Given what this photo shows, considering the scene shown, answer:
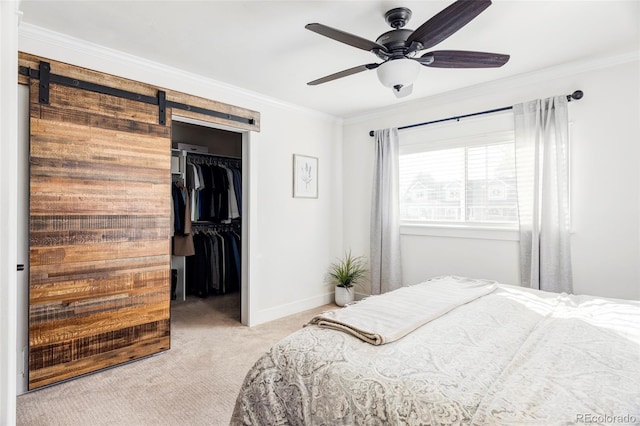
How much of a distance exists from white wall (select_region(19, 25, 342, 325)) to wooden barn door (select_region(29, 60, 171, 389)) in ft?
1.89

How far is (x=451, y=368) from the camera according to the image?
3.93 ft

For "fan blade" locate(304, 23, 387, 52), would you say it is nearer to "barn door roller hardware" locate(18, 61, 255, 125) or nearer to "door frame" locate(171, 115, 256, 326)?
"barn door roller hardware" locate(18, 61, 255, 125)

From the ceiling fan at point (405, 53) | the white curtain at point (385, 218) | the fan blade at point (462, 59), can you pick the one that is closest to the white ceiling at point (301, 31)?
the ceiling fan at point (405, 53)

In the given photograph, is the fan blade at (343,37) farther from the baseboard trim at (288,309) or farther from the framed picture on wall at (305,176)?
the baseboard trim at (288,309)

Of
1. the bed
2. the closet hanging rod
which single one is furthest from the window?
the closet hanging rod

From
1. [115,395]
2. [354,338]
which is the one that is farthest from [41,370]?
[354,338]

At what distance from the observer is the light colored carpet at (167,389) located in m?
2.03

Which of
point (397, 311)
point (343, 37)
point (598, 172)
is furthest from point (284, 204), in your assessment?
point (598, 172)

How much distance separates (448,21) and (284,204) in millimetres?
2652

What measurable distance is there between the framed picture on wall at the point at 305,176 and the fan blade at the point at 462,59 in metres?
2.16

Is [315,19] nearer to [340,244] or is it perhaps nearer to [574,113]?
[574,113]

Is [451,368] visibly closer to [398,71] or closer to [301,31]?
[398,71]

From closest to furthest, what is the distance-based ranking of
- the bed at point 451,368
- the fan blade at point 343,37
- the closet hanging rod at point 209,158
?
the bed at point 451,368 → the fan blade at point 343,37 → the closet hanging rod at point 209,158

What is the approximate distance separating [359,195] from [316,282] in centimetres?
126
